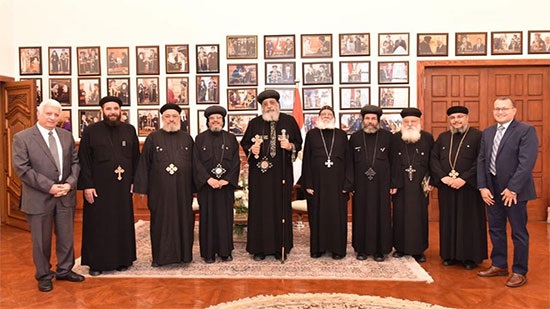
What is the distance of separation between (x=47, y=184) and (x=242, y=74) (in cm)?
475

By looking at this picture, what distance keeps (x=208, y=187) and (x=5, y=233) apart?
Answer: 4.28 metres

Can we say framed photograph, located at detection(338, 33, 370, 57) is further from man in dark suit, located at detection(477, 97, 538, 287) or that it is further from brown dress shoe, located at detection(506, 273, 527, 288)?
brown dress shoe, located at detection(506, 273, 527, 288)

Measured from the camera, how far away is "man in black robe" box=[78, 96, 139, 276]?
17.4ft

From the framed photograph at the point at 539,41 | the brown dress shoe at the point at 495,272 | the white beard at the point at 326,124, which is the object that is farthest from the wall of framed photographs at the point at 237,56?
the brown dress shoe at the point at 495,272

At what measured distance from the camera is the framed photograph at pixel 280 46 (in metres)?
8.73

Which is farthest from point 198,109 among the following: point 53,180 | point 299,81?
point 53,180

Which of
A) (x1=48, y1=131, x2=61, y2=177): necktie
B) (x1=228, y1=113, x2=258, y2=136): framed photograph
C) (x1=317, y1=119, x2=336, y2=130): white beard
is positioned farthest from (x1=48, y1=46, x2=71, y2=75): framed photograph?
Answer: (x1=317, y1=119, x2=336, y2=130): white beard

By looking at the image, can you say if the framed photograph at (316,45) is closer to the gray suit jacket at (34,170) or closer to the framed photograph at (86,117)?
the framed photograph at (86,117)

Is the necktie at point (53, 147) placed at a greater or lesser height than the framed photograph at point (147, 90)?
lesser

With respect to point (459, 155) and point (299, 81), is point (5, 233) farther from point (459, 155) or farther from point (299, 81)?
point (459, 155)

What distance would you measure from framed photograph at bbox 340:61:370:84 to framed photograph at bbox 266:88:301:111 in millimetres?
933

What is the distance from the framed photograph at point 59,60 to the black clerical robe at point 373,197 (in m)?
5.91

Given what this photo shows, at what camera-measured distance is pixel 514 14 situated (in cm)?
855

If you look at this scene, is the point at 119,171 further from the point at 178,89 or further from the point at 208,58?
the point at 208,58
